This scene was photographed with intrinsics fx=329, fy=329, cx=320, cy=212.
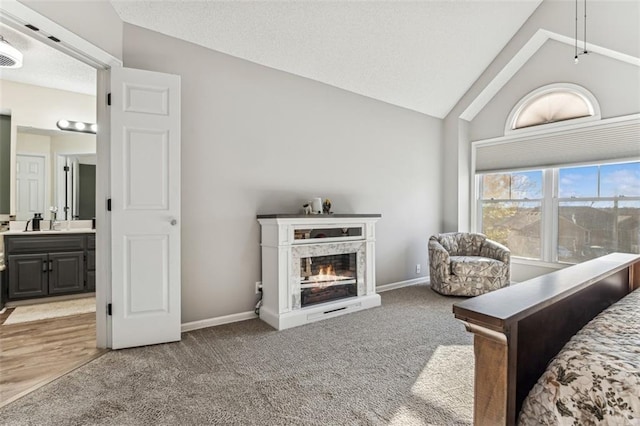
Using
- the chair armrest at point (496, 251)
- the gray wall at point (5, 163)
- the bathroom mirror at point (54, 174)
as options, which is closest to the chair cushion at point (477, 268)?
the chair armrest at point (496, 251)

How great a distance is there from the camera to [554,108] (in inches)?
178

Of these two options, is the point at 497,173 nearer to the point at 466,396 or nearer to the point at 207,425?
the point at 466,396

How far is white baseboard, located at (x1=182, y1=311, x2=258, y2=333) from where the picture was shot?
121 inches

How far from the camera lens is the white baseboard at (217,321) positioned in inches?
121

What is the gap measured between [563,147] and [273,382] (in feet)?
15.4

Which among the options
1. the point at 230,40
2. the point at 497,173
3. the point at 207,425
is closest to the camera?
the point at 207,425

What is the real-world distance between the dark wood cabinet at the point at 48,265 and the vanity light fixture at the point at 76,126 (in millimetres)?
1522

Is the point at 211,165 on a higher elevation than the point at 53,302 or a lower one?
higher

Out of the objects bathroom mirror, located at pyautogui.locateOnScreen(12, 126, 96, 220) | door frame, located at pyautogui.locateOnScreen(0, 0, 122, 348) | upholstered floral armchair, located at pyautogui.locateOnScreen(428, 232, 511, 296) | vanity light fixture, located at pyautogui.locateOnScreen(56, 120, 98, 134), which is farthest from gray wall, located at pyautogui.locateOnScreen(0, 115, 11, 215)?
upholstered floral armchair, located at pyautogui.locateOnScreen(428, 232, 511, 296)

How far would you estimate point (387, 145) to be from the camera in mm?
4711

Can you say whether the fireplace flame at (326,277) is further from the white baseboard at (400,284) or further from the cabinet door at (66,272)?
the cabinet door at (66,272)

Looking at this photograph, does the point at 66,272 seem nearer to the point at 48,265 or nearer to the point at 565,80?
the point at 48,265

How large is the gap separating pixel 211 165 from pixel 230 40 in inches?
48.0

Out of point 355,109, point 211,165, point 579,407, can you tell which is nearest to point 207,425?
point 579,407
